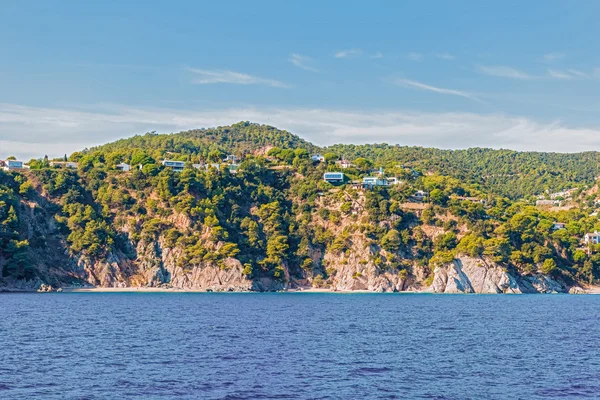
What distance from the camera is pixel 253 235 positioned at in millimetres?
139375

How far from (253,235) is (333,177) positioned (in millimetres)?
30807

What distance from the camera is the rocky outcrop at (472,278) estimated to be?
132875 mm

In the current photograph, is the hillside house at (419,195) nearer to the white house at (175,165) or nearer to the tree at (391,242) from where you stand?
A: the tree at (391,242)


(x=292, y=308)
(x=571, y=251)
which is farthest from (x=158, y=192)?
(x=571, y=251)

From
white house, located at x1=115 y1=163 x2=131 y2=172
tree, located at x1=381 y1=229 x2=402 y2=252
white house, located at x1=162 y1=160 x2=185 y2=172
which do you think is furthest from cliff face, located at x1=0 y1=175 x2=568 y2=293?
white house, located at x1=162 y1=160 x2=185 y2=172

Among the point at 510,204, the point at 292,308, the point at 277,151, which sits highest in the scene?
the point at 277,151

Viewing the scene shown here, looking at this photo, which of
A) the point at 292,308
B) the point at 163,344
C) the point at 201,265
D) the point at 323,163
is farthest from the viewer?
the point at 323,163

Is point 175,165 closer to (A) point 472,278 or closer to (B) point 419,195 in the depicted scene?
(B) point 419,195

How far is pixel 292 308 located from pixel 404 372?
158 feet

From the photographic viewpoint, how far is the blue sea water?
3441 cm

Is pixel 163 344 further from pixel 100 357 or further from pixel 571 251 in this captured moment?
pixel 571 251

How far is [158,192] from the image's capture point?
472 feet

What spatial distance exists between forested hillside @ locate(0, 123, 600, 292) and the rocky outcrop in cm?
25

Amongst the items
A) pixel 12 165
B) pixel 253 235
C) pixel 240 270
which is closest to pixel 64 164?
pixel 12 165
